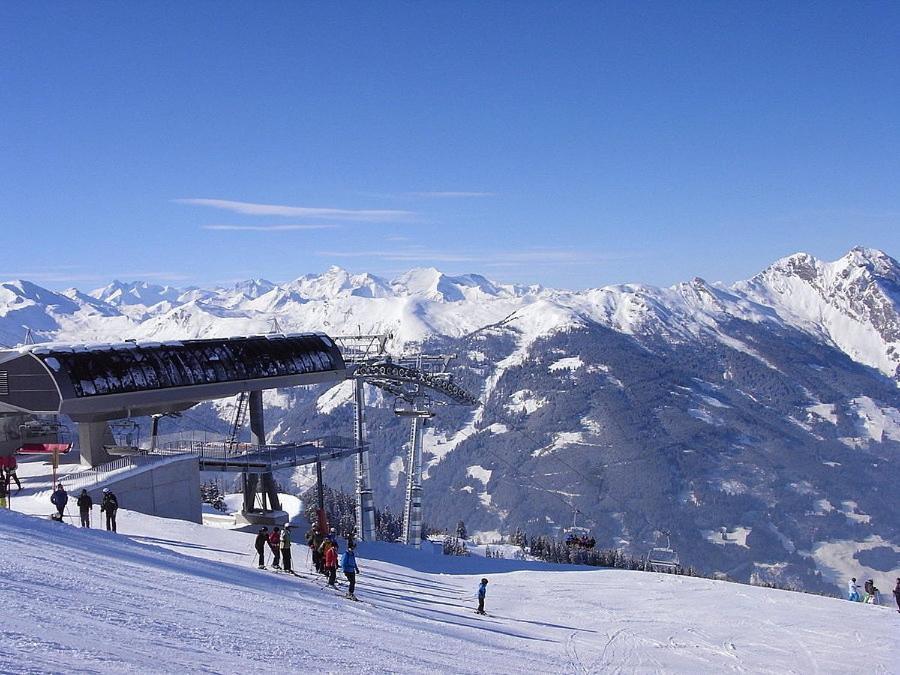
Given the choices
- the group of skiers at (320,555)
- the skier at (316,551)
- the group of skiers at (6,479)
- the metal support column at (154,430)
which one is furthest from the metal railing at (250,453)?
the group of skiers at (320,555)

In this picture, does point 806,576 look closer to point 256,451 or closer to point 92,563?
point 256,451

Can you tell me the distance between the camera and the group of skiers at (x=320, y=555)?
70.7 ft

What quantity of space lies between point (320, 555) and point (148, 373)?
1808 centimetres

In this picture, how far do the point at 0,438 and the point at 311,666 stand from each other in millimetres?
35088

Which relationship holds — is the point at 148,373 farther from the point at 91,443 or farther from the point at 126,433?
the point at 126,433

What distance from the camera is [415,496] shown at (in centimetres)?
5003

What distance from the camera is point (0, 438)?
140 feet

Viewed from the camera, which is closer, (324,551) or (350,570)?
(350,570)

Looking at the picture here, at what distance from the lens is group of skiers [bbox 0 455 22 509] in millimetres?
27469

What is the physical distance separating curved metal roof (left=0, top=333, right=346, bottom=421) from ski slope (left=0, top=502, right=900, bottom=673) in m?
8.27

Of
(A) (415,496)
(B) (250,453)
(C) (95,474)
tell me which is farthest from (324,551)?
(A) (415,496)

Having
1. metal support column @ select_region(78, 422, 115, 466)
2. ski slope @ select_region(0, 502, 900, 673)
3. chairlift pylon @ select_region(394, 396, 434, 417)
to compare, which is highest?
chairlift pylon @ select_region(394, 396, 434, 417)

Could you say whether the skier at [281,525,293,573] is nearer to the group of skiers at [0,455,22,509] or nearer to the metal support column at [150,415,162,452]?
the group of skiers at [0,455,22,509]

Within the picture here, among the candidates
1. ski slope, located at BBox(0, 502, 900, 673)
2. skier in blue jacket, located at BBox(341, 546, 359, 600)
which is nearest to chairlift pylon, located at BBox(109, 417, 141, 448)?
ski slope, located at BBox(0, 502, 900, 673)
